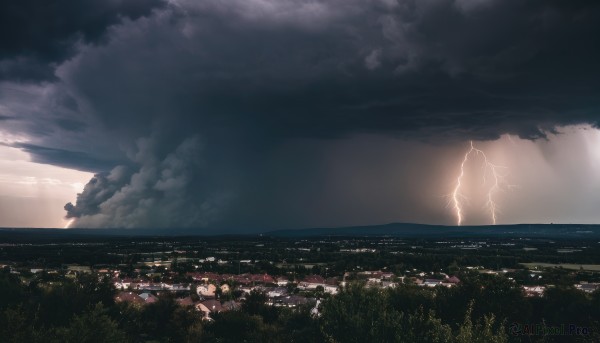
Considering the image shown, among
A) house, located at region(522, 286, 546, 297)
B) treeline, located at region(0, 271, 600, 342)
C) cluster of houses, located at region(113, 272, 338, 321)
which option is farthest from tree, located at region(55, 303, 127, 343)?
house, located at region(522, 286, 546, 297)

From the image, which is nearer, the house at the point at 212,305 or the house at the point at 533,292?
the house at the point at 533,292

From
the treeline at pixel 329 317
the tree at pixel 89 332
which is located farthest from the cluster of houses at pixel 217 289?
the tree at pixel 89 332

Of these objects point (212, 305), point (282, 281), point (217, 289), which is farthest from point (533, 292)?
point (282, 281)

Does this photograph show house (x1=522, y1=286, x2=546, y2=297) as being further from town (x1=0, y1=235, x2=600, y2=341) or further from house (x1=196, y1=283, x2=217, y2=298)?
house (x1=196, y1=283, x2=217, y2=298)

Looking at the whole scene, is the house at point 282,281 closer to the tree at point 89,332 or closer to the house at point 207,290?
the house at point 207,290

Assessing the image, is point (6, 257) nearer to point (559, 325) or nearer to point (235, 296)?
point (235, 296)

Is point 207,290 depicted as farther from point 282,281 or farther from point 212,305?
point 282,281

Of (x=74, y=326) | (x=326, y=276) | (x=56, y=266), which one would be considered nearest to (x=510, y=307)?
(x=74, y=326)

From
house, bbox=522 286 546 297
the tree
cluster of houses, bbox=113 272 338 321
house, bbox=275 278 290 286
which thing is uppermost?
the tree

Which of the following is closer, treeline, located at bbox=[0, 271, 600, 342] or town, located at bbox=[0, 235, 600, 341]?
treeline, located at bbox=[0, 271, 600, 342]
